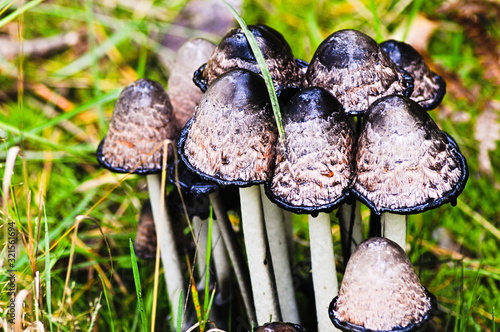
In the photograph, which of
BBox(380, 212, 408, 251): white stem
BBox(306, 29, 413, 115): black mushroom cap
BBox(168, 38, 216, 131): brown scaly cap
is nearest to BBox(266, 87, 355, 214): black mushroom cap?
BBox(306, 29, 413, 115): black mushroom cap

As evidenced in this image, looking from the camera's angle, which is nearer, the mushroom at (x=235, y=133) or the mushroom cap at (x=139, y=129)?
the mushroom at (x=235, y=133)

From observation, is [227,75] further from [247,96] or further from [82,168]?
[82,168]

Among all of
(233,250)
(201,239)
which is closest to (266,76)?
(233,250)

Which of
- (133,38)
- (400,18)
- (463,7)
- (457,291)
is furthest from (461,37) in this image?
(133,38)

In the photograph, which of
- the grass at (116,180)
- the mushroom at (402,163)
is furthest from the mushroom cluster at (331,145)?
the grass at (116,180)

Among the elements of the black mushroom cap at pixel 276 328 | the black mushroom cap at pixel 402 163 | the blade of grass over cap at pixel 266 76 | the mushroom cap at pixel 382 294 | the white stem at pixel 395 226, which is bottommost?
the black mushroom cap at pixel 276 328

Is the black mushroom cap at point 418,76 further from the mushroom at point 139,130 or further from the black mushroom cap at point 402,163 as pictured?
the mushroom at point 139,130

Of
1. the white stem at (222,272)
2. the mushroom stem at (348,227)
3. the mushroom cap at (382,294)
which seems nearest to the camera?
the mushroom cap at (382,294)
